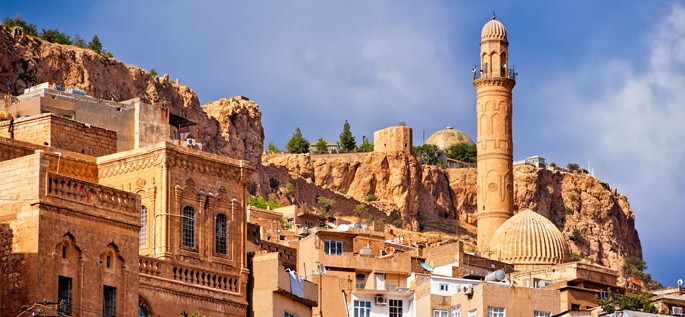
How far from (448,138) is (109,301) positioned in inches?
3859

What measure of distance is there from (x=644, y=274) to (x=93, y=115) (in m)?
44.5

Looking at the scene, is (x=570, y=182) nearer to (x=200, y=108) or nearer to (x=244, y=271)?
(x=200, y=108)

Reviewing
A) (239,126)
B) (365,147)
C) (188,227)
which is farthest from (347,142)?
(188,227)

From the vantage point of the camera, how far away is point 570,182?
11062 centimetres

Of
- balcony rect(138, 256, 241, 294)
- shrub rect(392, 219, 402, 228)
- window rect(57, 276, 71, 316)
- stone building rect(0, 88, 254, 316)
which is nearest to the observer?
window rect(57, 276, 71, 316)

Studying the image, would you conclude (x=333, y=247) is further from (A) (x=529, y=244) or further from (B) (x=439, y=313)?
(A) (x=529, y=244)

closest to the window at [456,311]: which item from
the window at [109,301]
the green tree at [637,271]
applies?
the window at [109,301]

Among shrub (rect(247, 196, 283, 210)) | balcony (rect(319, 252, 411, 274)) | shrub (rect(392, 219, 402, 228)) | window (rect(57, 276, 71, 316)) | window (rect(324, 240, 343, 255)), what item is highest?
shrub (rect(392, 219, 402, 228))

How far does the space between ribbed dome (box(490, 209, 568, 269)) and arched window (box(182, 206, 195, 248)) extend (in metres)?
19.0

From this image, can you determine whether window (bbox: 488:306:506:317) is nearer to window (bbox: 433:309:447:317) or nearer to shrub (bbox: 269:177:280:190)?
window (bbox: 433:309:447:317)

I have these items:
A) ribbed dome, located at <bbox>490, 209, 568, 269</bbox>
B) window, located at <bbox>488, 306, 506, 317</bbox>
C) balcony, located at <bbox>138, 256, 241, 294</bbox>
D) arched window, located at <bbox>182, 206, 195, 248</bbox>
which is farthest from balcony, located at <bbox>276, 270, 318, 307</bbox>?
ribbed dome, located at <bbox>490, 209, 568, 269</bbox>

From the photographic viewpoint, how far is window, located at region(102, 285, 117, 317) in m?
29.2

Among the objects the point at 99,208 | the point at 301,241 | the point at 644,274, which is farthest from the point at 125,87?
the point at 99,208

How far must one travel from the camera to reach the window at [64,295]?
92.1ft
